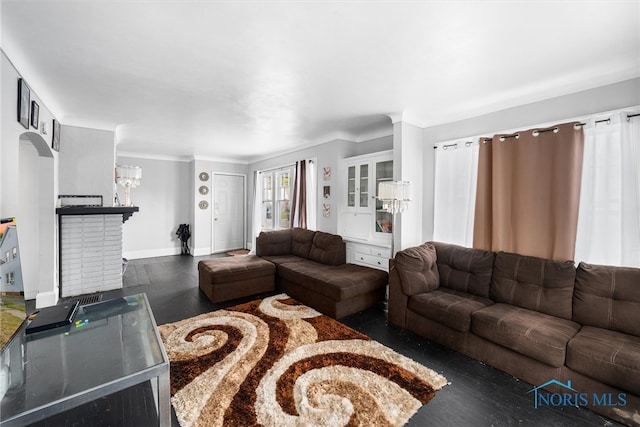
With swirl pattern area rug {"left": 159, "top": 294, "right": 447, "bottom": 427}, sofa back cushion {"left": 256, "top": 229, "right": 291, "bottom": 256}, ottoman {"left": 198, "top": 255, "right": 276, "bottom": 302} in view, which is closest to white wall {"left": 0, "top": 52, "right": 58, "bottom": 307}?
ottoman {"left": 198, "top": 255, "right": 276, "bottom": 302}

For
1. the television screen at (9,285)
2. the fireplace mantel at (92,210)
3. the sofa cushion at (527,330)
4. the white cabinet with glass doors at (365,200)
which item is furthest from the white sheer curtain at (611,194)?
the fireplace mantel at (92,210)

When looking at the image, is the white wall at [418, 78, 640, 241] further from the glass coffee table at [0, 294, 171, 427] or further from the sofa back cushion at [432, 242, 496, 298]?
the glass coffee table at [0, 294, 171, 427]

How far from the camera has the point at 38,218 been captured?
3.49 meters

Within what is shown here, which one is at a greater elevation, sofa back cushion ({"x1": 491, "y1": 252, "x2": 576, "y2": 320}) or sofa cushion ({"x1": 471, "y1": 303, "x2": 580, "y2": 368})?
sofa back cushion ({"x1": 491, "y1": 252, "x2": 576, "y2": 320})

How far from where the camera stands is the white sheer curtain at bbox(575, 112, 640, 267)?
89.0 inches

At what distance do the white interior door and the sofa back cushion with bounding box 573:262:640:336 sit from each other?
691 cm

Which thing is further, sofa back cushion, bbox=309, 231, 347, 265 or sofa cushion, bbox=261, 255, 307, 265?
sofa cushion, bbox=261, 255, 307, 265

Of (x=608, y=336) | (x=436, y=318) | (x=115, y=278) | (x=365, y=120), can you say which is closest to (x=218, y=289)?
(x=115, y=278)

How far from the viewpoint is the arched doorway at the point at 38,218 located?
3.47m

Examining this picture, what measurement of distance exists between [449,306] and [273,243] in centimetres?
298

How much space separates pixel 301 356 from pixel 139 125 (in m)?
4.06

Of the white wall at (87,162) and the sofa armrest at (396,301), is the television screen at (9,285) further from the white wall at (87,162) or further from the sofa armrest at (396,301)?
the sofa armrest at (396,301)

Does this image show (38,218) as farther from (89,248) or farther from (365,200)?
(365,200)

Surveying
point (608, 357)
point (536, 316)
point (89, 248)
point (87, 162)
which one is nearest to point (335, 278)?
point (536, 316)
